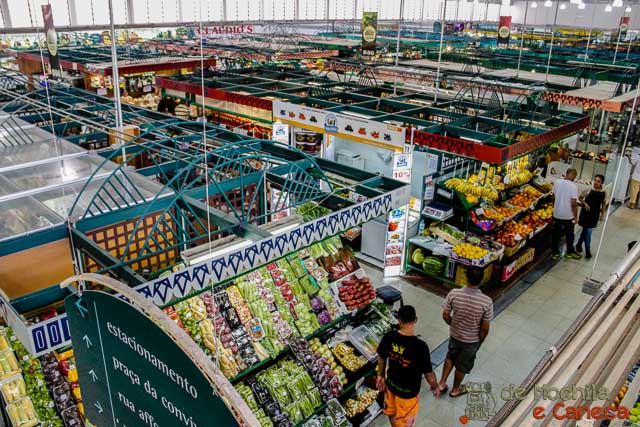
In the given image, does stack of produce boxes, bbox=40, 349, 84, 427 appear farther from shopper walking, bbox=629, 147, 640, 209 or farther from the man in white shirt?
shopper walking, bbox=629, 147, 640, 209

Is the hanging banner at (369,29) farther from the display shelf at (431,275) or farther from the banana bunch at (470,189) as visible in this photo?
the display shelf at (431,275)

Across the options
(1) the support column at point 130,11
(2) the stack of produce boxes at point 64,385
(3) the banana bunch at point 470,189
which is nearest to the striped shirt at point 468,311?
(3) the banana bunch at point 470,189

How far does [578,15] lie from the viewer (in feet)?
145

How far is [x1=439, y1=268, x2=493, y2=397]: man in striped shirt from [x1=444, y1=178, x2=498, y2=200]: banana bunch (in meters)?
3.36

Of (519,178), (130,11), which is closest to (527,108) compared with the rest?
(519,178)

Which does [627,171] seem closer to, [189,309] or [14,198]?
[189,309]

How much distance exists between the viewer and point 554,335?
24.8 feet

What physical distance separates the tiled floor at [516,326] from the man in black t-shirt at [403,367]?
1.19 meters

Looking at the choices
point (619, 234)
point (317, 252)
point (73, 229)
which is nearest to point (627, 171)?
point (619, 234)

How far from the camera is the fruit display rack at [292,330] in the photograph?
5.21 meters

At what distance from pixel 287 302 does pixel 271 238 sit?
172 cm

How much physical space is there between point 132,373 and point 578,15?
51.3m

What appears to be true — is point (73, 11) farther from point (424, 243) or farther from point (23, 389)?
point (23, 389)

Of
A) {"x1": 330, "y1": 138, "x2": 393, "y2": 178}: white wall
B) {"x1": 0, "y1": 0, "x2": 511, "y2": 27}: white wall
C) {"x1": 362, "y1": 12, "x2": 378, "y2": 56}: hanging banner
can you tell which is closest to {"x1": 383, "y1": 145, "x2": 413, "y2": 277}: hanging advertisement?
{"x1": 330, "y1": 138, "x2": 393, "y2": 178}: white wall
